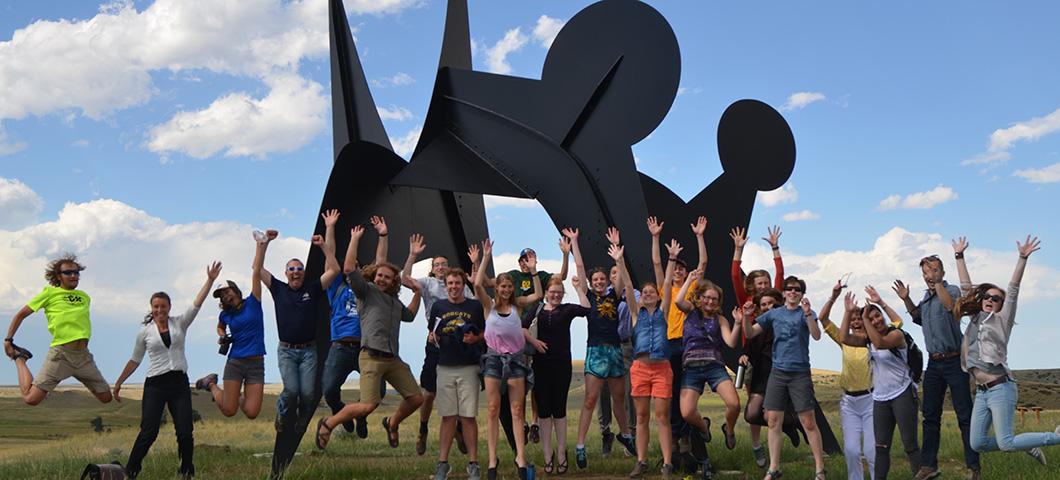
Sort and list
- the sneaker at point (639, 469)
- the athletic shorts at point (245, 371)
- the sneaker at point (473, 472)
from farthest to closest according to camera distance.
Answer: the athletic shorts at point (245, 371)
the sneaker at point (639, 469)
the sneaker at point (473, 472)

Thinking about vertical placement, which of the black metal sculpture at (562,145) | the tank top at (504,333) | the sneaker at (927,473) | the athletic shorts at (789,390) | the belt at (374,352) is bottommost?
the sneaker at (927,473)

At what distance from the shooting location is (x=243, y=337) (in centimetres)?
794

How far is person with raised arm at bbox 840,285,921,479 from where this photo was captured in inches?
263

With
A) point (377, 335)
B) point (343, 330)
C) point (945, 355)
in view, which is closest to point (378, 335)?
point (377, 335)

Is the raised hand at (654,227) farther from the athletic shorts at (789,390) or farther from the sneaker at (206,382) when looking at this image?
the sneaker at (206,382)

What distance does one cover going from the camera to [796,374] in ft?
22.3

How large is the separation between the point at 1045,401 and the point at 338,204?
23.5 meters

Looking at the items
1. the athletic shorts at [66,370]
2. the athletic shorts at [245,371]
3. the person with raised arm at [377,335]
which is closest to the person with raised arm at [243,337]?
the athletic shorts at [245,371]

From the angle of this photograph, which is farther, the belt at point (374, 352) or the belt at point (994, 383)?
the belt at point (374, 352)

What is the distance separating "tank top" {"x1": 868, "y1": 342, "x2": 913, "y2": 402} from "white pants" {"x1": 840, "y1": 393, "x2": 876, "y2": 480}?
0.12 m

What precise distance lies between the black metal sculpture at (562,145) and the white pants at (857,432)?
9.09ft

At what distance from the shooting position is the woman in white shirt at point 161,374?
293 inches

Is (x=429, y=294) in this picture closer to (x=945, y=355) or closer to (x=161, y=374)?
(x=161, y=374)

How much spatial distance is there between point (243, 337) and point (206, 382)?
2.55 ft
